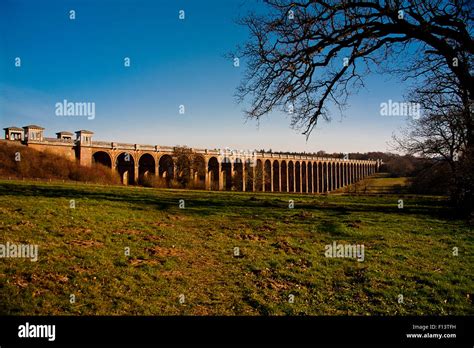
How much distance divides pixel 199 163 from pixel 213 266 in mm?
50900

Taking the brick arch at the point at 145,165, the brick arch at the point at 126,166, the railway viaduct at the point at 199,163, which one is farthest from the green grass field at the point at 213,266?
the brick arch at the point at 145,165

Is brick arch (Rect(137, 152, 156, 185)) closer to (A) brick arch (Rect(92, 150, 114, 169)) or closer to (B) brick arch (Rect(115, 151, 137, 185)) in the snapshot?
(B) brick arch (Rect(115, 151, 137, 185))

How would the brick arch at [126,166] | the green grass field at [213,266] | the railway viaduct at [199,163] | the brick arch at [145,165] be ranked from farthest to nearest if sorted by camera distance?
the brick arch at [145,165] → the brick arch at [126,166] → the railway viaduct at [199,163] → the green grass field at [213,266]

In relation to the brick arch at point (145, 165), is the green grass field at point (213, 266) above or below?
below

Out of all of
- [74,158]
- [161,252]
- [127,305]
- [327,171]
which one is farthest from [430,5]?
[327,171]

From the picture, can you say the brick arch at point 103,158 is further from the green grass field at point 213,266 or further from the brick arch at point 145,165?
the green grass field at point 213,266

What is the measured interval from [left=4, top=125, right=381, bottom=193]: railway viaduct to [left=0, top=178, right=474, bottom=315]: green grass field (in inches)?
1490

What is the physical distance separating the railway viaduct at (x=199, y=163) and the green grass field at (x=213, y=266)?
37840 millimetres

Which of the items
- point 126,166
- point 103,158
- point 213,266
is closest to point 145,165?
point 126,166

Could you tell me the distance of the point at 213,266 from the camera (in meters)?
8.28

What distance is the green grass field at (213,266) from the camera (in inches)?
239

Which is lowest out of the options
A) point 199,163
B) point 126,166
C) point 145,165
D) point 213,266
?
point 213,266

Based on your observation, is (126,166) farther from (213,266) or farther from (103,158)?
(213,266)
